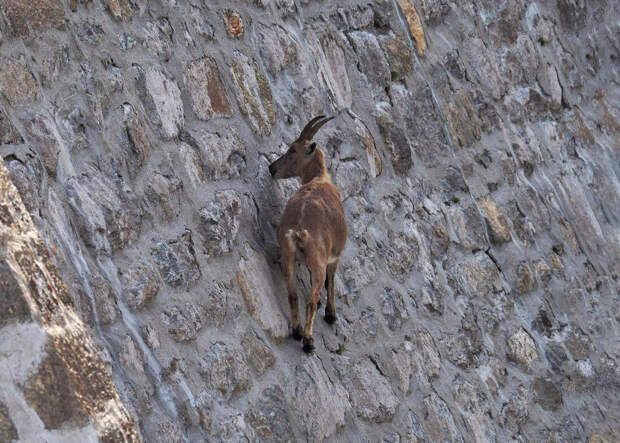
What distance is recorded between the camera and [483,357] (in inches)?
270

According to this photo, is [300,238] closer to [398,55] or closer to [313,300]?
[313,300]

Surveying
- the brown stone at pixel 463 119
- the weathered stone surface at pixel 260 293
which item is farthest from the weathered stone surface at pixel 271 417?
the brown stone at pixel 463 119

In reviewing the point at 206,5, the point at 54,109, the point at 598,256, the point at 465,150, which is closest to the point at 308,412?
the point at 54,109

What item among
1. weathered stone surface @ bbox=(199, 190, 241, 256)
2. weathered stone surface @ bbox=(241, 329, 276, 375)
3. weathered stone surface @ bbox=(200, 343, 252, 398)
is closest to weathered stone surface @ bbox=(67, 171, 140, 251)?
weathered stone surface @ bbox=(199, 190, 241, 256)

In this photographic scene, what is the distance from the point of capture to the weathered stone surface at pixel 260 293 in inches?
199

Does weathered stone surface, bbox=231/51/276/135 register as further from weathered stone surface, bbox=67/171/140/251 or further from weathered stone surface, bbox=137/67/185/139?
weathered stone surface, bbox=67/171/140/251

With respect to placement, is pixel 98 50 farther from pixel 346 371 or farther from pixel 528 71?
pixel 528 71

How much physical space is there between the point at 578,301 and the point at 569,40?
2.73 meters

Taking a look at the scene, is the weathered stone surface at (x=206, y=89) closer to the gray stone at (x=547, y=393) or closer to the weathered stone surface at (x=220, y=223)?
the weathered stone surface at (x=220, y=223)

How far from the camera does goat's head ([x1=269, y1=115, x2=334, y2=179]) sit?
5.71 m

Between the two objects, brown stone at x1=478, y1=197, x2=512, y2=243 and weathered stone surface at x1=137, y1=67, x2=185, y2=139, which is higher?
weathered stone surface at x1=137, y1=67, x2=185, y2=139

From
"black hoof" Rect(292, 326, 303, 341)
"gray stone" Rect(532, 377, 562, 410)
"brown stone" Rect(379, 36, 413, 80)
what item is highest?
"brown stone" Rect(379, 36, 413, 80)

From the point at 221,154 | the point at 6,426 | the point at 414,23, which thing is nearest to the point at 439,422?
the point at 221,154

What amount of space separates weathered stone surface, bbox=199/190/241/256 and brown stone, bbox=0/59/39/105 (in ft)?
3.56
